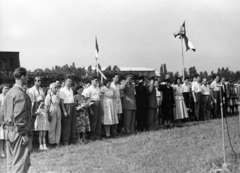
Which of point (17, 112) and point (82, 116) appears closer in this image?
point (17, 112)

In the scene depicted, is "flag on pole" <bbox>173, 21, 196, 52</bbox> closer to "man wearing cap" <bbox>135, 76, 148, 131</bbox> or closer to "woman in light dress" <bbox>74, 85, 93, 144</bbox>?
"man wearing cap" <bbox>135, 76, 148, 131</bbox>

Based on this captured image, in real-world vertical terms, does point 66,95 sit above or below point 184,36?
below

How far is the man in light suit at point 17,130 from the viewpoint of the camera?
4817 millimetres

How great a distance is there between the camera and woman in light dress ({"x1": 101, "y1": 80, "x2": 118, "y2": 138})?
10859mm

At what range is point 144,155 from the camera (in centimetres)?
761

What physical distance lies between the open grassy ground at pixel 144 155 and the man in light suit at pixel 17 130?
6.66 ft

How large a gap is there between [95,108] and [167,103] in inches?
132

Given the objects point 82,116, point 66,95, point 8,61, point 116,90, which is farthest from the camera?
point 8,61

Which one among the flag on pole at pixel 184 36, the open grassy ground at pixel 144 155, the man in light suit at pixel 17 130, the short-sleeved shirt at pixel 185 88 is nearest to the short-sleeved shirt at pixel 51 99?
the open grassy ground at pixel 144 155

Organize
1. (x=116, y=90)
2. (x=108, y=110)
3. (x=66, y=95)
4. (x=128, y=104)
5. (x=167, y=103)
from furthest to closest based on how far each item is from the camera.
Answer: (x=167, y=103), (x=128, y=104), (x=116, y=90), (x=108, y=110), (x=66, y=95)

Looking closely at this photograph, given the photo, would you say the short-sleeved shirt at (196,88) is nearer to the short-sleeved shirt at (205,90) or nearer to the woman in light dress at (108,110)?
the short-sleeved shirt at (205,90)

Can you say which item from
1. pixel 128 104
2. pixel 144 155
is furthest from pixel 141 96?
pixel 144 155

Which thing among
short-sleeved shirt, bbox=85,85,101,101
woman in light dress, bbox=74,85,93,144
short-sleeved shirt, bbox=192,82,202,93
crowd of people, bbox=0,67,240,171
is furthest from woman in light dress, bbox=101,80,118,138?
short-sleeved shirt, bbox=192,82,202,93

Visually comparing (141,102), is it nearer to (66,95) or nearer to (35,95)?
(66,95)
